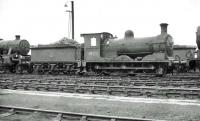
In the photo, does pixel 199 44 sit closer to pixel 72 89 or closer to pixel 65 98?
pixel 72 89

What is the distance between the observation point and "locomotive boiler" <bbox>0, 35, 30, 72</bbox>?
22.3 metres

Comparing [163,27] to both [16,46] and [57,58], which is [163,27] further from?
[16,46]

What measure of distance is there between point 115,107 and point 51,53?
13763 millimetres

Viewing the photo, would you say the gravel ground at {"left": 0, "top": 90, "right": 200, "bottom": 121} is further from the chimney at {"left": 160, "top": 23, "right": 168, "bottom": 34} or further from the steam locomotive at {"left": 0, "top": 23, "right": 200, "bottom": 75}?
the chimney at {"left": 160, "top": 23, "right": 168, "bottom": 34}

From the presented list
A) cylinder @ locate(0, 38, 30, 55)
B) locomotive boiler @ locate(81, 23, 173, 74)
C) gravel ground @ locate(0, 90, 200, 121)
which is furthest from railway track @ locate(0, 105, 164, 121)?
cylinder @ locate(0, 38, 30, 55)

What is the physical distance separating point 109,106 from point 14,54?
17060 millimetres

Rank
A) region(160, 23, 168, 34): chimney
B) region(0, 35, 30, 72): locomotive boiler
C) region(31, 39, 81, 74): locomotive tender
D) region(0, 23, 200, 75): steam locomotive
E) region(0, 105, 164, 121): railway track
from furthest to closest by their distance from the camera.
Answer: region(0, 35, 30, 72): locomotive boiler, region(31, 39, 81, 74): locomotive tender, region(0, 23, 200, 75): steam locomotive, region(160, 23, 168, 34): chimney, region(0, 105, 164, 121): railway track

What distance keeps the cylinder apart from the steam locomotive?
0.55 meters

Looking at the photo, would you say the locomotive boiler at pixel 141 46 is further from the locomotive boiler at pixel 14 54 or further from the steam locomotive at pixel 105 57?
the locomotive boiler at pixel 14 54

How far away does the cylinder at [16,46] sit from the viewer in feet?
75.3

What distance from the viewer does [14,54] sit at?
2259 cm

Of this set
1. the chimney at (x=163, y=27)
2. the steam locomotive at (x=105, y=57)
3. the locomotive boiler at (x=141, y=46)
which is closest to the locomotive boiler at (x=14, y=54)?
the steam locomotive at (x=105, y=57)

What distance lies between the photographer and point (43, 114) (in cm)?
646

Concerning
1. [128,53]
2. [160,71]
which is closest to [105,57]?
[128,53]
